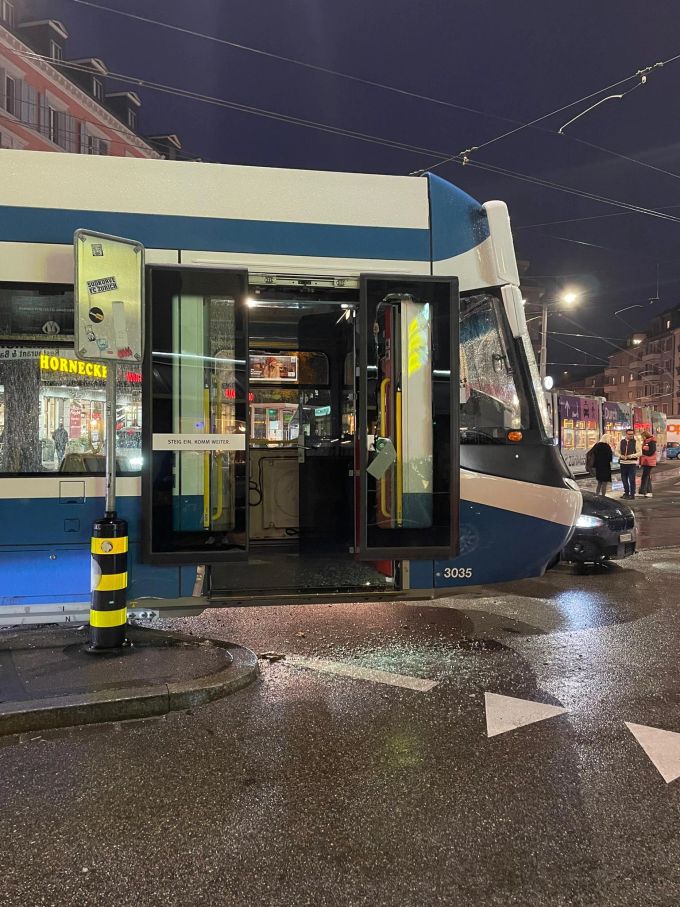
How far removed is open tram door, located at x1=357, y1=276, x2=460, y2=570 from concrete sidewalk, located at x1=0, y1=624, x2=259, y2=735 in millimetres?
1383

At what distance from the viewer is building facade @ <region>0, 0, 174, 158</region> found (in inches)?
1036

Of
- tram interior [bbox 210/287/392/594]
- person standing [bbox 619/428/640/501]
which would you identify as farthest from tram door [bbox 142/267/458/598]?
person standing [bbox 619/428/640/501]

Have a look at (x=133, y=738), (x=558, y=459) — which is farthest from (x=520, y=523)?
(x=133, y=738)

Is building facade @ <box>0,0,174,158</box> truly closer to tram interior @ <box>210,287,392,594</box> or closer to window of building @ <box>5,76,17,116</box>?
window of building @ <box>5,76,17,116</box>

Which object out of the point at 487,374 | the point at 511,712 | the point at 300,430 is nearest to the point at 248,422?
the point at 487,374

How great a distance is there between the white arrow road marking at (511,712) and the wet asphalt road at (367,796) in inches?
2.9

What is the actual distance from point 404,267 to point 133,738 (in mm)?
3687

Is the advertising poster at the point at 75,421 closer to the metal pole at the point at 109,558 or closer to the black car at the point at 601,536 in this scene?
the metal pole at the point at 109,558

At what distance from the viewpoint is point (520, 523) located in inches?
198

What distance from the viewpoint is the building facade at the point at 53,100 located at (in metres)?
26.3

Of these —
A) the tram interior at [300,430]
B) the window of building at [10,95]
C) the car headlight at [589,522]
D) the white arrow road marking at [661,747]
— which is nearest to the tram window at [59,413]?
the tram interior at [300,430]

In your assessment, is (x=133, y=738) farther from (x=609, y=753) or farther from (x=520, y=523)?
(x=520, y=523)

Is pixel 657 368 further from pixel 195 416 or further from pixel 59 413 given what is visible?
pixel 59 413

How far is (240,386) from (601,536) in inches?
217
